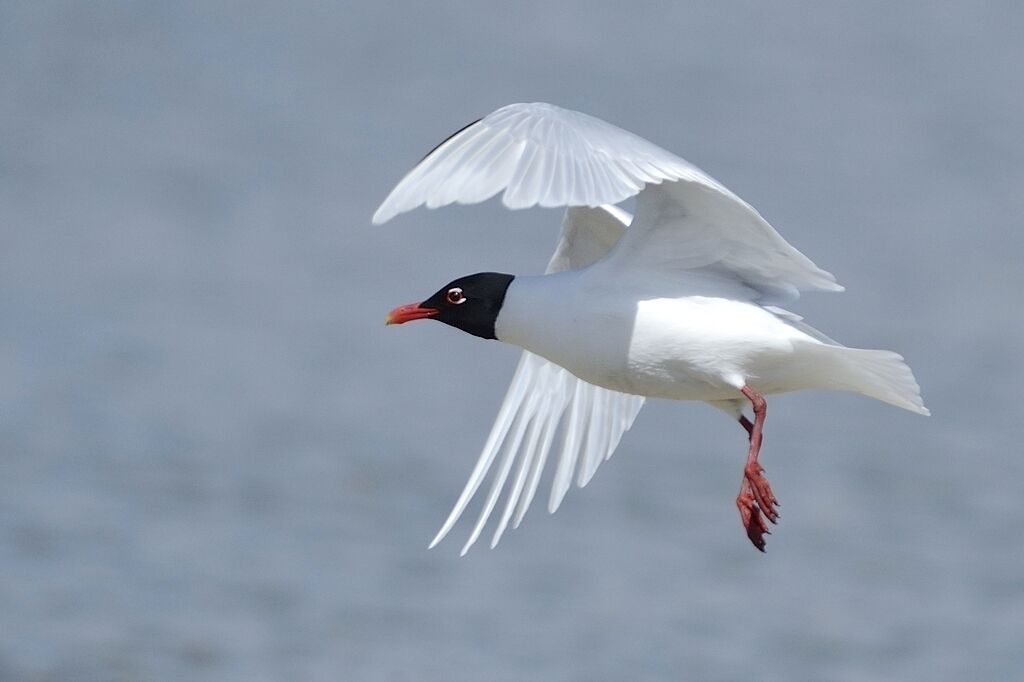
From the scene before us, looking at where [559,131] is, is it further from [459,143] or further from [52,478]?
[52,478]

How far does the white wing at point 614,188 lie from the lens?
7.18 m

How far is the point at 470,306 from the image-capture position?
8.77m

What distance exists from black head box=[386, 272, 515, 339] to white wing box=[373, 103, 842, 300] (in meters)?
0.56

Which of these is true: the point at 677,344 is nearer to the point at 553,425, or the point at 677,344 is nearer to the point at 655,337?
the point at 655,337

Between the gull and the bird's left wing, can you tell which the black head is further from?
the bird's left wing

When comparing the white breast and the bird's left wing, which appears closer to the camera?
the bird's left wing

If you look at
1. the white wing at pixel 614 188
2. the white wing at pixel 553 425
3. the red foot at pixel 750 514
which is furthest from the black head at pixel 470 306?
the red foot at pixel 750 514

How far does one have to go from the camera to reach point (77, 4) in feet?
68.7

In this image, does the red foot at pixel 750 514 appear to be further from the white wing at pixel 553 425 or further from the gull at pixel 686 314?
the white wing at pixel 553 425

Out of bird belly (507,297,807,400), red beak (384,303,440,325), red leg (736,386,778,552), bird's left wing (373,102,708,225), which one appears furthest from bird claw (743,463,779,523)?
red beak (384,303,440,325)

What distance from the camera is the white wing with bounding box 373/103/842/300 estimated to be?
718 centimetres

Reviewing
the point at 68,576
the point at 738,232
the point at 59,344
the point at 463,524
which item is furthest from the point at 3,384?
the point at 738,232

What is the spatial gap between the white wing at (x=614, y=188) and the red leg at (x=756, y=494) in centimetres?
58

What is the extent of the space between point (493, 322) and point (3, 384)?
7.54m
